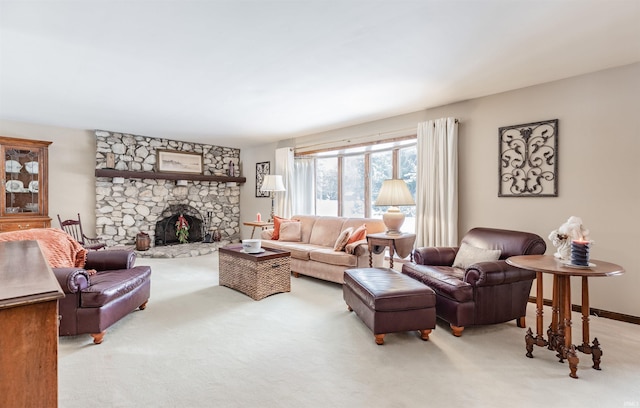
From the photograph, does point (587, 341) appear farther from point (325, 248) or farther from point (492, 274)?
point (325, 248)

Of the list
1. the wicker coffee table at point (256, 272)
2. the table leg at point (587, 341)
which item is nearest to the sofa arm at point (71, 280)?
the wicker coffee table at point (256, 272)

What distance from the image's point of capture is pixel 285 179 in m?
6.34

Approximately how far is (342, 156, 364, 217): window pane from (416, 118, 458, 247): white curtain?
1.31 m

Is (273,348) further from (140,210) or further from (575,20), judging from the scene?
(140,210)

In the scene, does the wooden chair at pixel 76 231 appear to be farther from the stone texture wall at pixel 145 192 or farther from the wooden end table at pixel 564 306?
the wooden end table at pixel 564 306

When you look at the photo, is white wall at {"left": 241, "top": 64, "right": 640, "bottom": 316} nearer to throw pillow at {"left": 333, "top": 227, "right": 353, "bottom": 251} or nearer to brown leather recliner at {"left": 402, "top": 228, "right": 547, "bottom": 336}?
brown leather recliner at {"left": 402, "top": 228, "right": 547, "bottom": 336}

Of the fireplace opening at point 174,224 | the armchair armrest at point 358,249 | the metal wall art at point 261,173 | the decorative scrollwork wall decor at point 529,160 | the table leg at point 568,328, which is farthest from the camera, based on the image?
the metal wall art at point 261,173

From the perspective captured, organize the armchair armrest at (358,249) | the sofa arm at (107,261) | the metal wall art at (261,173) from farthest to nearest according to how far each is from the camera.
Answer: the metal wall art at (261,173) → the armchair armrest at (358,249) → the sofa arm at (107,261)

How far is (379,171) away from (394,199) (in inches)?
59.5

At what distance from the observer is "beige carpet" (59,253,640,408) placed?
5.84ft

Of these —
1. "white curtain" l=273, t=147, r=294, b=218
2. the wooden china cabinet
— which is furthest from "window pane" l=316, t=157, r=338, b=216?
the wooden china cabinet

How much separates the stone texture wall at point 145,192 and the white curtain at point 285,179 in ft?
5.59

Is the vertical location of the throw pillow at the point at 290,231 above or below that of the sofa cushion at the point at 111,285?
above

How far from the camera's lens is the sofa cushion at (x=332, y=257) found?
3887 mm
